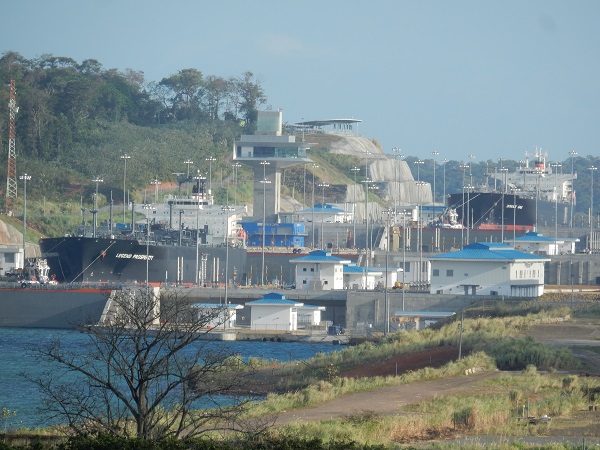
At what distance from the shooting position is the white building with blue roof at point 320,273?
77.8 meters

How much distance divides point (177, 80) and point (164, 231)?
76860 mm

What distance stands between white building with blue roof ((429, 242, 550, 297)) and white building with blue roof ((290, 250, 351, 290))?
868cm

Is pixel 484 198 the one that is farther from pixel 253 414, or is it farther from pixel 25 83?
pixel 253 414

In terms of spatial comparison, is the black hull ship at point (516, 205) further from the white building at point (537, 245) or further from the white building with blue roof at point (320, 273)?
the white building with blue roof at point (320, 273)

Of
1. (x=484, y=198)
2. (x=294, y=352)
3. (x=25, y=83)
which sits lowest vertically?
(x=294, y=352)

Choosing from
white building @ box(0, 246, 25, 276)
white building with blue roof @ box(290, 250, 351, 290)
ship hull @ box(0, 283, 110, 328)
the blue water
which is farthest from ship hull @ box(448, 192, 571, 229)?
the blue water

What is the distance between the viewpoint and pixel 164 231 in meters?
87.4

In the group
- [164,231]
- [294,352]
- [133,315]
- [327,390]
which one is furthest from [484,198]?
[133,315]

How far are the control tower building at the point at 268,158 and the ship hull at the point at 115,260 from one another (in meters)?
26.0

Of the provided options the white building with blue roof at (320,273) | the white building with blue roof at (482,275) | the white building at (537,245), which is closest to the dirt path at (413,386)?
the white building with blue roof at (482,275)

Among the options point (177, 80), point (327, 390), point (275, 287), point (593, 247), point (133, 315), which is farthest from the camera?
point (177, 80)

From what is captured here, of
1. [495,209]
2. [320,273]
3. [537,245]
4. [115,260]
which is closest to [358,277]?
[320,273]

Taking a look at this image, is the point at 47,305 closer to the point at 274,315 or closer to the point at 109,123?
the point at 274,315

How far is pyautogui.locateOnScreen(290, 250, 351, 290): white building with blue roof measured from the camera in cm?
7775
